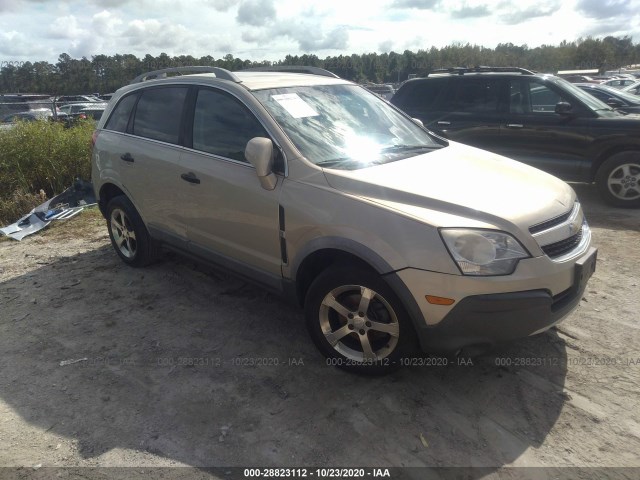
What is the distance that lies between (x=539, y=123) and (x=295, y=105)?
4.97 metres

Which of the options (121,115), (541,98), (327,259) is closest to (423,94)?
(541,98)

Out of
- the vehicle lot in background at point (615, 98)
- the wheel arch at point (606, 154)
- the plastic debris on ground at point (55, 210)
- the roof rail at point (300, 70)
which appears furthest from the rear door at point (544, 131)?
the plastic debris on ground at point (55, 210)

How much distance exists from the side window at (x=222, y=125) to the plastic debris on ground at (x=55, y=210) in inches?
158

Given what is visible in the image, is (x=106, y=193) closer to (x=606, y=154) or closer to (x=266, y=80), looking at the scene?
(x=266, y=80)

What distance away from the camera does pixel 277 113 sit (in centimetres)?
350

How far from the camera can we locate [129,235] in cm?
506

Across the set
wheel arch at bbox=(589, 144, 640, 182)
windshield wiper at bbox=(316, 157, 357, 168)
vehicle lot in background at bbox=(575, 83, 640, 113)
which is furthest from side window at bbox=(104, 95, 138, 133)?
vehicle lot in background at bbox=(575, 83, 640, 113)

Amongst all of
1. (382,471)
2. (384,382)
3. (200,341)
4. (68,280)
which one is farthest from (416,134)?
(68,280)

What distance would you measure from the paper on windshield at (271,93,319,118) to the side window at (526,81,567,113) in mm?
4959

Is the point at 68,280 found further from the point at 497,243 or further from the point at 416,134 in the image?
the point at 497,243

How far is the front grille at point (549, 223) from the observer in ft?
9.14

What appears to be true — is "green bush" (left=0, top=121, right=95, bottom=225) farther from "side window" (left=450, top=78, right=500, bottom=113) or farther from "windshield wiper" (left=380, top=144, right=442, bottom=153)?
"windshield wiper" (left=380, top=144, right=442, bottom=153)

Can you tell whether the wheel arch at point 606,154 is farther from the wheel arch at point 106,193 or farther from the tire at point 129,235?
the wheel arch at point 106,193

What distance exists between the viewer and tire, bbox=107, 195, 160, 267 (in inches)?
190
